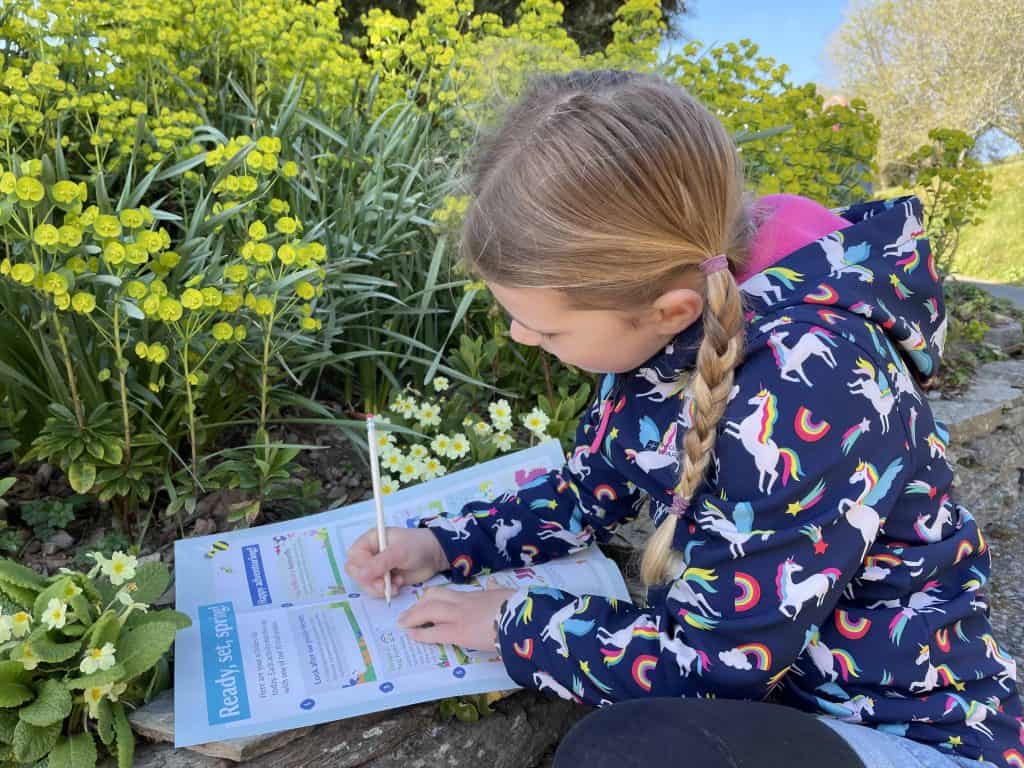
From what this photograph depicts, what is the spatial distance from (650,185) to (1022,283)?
8.16m

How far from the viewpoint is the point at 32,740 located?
100 centimetres

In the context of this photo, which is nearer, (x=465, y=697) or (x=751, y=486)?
(x=751, y=486)

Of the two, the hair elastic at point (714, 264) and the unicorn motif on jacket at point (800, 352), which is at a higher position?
the hair elastic at point (714, 264)

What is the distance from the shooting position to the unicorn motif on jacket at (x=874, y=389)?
904mm

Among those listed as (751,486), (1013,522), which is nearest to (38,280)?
(751,486)

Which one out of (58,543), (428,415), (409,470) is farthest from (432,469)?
(58,543)

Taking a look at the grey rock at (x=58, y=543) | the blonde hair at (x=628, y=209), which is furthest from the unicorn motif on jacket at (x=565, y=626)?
the grey rock at (x=58, y=543)

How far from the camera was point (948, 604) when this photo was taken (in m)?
1.01

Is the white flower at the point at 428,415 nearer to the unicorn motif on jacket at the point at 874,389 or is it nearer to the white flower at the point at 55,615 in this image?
the white flower at the point at 55,615

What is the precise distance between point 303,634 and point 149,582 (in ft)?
0.73

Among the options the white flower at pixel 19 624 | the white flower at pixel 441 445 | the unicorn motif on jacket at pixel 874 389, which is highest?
the unicorn motif on jacket at pixel 874 389

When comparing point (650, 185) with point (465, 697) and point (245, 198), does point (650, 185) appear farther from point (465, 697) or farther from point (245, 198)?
point (245, 198)

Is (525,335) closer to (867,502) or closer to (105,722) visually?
(867,502)

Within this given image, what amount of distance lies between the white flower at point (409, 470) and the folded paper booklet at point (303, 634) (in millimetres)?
168
